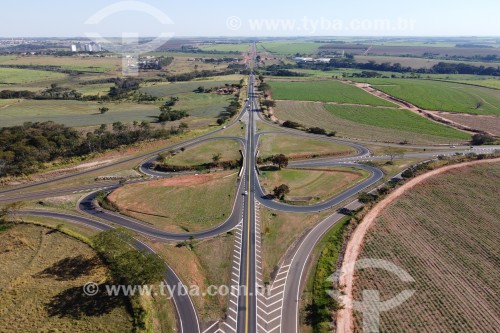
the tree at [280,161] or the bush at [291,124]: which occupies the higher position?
the bush at [291,124]

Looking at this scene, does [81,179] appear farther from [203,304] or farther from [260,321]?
[260,321]

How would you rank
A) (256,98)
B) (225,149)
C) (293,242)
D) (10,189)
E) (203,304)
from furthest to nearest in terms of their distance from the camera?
(256,98) → (225,149) → (10,189) → (293,242) → (203,304)

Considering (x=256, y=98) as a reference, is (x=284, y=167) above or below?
below

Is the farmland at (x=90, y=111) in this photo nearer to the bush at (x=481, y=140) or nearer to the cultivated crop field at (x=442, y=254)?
the cultivated crop field at (x=442, y=254)

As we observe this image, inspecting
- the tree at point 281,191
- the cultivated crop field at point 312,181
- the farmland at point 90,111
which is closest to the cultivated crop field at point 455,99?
the cultivated crop field at point 312,181

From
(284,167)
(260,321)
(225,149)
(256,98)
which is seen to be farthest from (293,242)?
(256,98)

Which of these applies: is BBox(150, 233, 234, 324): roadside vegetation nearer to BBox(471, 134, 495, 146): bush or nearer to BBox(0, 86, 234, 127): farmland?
BBox(0, 86, 234, 127): farmland

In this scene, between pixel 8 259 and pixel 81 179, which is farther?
pixel 81 179
